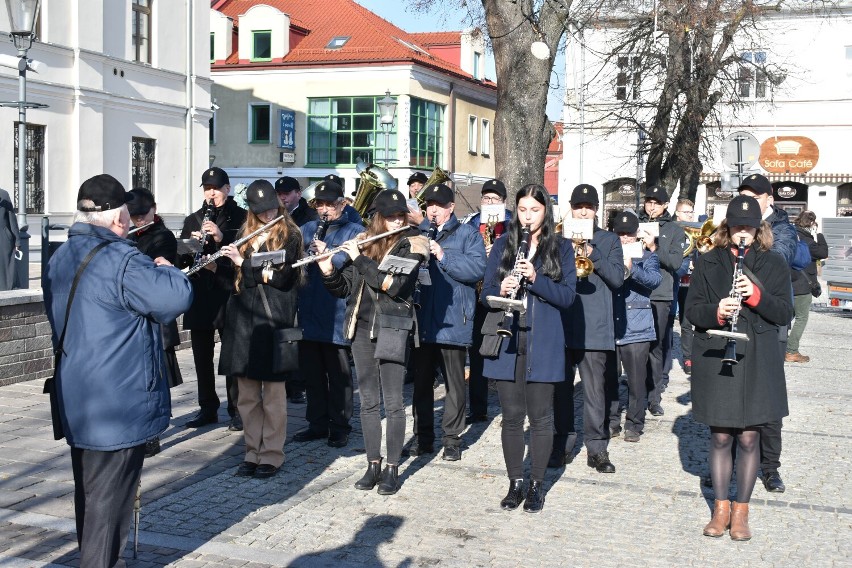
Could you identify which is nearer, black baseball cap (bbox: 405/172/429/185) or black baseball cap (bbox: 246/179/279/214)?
black baseball cap (bbox: 246/179/279/214)

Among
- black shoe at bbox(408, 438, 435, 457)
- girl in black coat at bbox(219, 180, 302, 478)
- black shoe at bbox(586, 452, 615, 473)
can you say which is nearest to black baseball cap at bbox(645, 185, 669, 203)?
black shoe at bbox(586, 452, 615, 473)

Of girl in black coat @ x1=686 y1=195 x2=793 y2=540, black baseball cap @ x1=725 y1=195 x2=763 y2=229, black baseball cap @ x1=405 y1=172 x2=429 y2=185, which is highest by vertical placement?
black baseball cap @ x1=405 y1=172 x2=429 y2=185

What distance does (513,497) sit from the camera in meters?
6.71

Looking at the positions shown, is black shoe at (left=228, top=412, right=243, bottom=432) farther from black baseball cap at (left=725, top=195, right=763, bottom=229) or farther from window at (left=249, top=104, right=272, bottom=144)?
window at (left=249, top=104, right=272, bottom=144)

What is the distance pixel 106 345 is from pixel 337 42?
41.7 m

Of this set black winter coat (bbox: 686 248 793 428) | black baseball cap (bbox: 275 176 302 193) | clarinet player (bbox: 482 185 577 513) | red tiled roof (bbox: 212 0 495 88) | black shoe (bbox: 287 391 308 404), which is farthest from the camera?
→ red tiled roof (bbox: 212 0 495 88)

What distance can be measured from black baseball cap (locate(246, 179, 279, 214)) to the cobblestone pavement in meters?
1.76

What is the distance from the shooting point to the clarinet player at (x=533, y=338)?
258 inches

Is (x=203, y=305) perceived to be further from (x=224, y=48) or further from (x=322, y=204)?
(x=224, y=48)

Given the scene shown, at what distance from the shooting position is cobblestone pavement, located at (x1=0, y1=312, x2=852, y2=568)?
5781 mm

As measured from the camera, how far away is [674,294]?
10188 millimetres

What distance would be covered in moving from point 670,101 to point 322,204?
1985 cm

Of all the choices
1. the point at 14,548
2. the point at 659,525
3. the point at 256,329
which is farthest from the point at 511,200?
the point at 14,548

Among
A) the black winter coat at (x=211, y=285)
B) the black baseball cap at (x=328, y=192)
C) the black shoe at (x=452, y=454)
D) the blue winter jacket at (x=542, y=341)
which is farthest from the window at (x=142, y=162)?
the blue winter jacket at (x=542, y=341)
